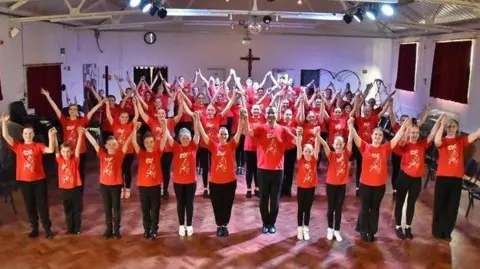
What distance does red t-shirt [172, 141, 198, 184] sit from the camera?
5.18 metres

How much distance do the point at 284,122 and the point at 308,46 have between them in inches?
301

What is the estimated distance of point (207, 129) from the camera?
6656mm

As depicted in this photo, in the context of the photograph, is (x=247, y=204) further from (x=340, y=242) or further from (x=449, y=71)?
(x=449, y=71)

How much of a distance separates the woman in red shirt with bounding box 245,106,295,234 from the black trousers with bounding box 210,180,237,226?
1.26ft

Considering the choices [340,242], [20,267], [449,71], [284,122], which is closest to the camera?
[20,267]

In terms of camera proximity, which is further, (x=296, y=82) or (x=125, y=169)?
(x=296, y=82)

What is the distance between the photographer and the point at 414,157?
5297 millimetres

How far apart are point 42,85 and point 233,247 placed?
19.4 ft

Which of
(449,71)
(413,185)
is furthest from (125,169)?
(449,71)

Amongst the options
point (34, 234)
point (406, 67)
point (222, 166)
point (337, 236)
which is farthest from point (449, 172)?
point (406, 67)

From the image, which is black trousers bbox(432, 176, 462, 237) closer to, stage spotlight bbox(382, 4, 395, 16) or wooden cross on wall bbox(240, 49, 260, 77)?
stage spotlight bbox(382, 4, 395, 16)

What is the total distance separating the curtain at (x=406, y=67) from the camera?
39.0 ft

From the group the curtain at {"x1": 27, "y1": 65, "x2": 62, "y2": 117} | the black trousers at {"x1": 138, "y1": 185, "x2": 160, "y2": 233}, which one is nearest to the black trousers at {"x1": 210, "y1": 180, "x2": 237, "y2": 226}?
the black trousers at {"x1": 138, "y1": 185, "x2": 160, "y2": 233}

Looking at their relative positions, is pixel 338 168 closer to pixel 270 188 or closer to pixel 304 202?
pixel 304 202
